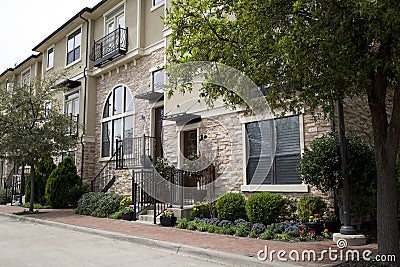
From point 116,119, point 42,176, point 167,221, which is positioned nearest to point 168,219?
point 167,221

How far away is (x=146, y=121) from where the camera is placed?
1596 cm

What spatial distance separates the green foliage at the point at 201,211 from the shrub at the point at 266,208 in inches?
74.0

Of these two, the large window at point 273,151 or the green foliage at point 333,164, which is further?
the large window at point 273,151

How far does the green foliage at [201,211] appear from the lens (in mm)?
11328

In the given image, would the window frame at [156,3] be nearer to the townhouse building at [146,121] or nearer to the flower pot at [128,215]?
the townhouse building at [146,121]

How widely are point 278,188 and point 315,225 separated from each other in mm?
1842

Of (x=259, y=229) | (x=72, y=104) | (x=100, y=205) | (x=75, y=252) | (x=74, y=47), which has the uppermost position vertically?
(x=74, y=47)

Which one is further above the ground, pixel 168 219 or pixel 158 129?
pixel 158 129

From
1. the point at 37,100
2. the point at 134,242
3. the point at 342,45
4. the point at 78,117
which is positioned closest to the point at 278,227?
the point at 134,242

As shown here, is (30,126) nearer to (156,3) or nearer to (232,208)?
(156,3)

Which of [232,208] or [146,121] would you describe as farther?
[146,121]

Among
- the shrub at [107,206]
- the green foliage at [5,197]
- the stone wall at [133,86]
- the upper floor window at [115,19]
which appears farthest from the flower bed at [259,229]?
the green foliage at [5,197]

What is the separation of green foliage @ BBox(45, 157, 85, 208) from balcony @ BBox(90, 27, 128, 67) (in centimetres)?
523

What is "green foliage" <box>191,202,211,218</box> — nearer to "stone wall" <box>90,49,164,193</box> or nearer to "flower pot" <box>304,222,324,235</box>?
"flower pot" <box>304,222,324,235</box>
